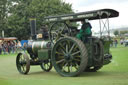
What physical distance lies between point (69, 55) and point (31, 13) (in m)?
39.6

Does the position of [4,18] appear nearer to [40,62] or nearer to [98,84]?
[40,62]

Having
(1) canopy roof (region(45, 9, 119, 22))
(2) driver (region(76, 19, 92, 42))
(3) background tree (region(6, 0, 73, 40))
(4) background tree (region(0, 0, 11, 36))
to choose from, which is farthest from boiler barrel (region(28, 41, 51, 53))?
(4) background tree (region(0, 0, 11, 36))

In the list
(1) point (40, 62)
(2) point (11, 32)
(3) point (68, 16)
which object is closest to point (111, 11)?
(3) point (68, 16)

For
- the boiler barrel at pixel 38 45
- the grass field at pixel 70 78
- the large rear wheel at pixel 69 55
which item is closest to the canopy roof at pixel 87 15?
the large rear wheel at pixel 69 55

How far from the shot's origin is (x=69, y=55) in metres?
7.89

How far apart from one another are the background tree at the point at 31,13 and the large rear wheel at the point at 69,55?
35.3 meters

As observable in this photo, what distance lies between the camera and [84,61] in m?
7.39

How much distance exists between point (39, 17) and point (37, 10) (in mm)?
1879

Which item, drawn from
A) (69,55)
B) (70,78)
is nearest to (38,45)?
(69,55)

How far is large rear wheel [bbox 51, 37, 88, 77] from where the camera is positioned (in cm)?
743

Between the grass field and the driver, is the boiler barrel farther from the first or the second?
the driver

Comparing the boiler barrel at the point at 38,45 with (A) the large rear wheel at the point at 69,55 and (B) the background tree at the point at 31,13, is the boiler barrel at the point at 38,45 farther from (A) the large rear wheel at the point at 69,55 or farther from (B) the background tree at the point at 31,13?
(B) the background tree at the point at 31,13

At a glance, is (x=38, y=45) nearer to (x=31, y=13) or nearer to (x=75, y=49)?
(x=75, y=49)

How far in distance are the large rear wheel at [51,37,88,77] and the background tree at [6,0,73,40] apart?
116 feet
